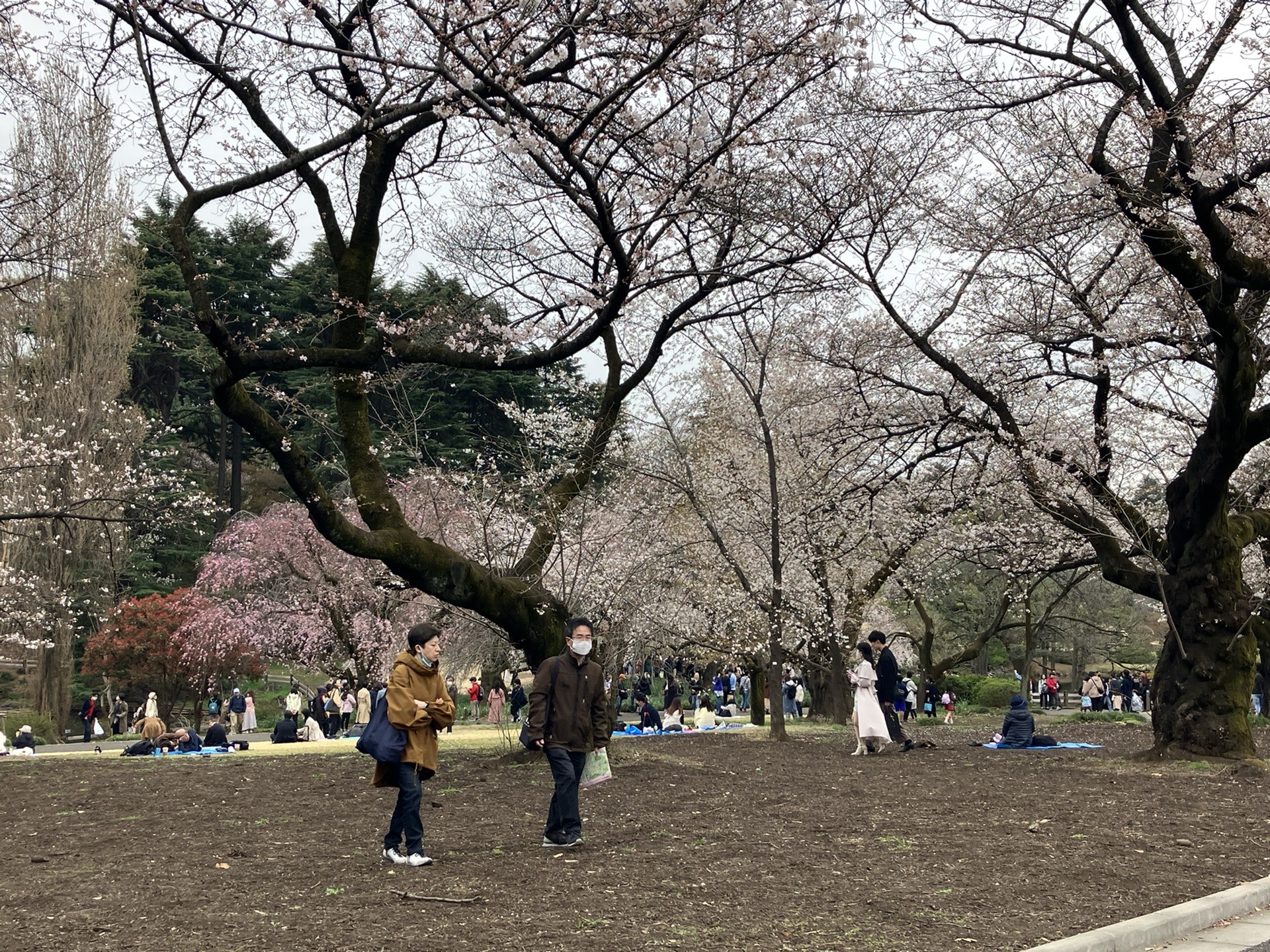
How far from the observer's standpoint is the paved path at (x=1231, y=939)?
5023mm

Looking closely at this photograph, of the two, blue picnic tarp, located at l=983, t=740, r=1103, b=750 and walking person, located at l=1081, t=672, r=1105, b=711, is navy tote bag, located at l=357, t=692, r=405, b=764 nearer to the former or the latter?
blue picnic tarp, located at l=983, t=740, r=1103, b=750

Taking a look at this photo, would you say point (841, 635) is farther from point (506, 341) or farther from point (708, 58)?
point (708, 58)

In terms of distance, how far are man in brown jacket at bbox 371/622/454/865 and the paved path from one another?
420 cm

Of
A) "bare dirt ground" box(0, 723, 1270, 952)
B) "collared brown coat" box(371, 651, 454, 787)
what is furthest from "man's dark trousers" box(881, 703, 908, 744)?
"collared brown coat" box(371, 651, 454, 787)

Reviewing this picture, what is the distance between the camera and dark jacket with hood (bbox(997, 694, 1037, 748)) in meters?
17.2

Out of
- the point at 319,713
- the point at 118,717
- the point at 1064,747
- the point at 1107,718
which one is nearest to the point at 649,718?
the point at 319,713

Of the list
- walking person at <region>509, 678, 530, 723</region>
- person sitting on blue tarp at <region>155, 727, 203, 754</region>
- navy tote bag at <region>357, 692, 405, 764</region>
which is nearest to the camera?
navy tote bag at <region>357, 692, 405, 764</region>

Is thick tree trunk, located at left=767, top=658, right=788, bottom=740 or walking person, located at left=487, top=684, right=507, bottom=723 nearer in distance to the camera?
thick tree trunk, located at left=767, top=658, right=788, bottom=740

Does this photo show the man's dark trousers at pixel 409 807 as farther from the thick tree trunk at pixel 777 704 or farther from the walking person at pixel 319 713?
the walking person at pixel 319 713

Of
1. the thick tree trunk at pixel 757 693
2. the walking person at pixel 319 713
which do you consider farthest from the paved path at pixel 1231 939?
the walking person at pixel 319 713

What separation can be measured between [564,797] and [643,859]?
750mm

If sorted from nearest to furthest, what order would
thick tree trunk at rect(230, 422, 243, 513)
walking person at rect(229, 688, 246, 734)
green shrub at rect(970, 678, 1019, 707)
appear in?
1. walking person at rect(229, 688, 246, 734)
2. green shrub at rect(970, 678, 1019, 707)
3. thick tree trunk at rect(230, 422, 243, 513)

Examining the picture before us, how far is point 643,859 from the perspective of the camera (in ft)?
23.6

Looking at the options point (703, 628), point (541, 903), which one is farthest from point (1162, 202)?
point (703, 628)
